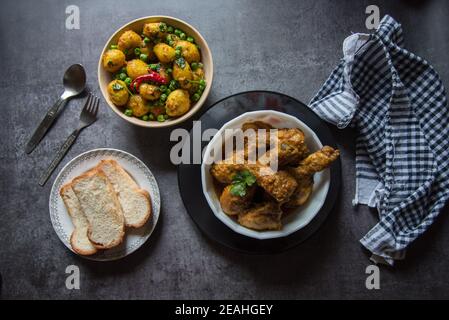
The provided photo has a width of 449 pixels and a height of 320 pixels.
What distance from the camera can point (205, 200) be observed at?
2100mm

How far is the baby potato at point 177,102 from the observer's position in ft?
6.47

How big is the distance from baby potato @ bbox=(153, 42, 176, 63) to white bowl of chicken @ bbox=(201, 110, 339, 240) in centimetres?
40

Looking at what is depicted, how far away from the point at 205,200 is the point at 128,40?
81 centimetres

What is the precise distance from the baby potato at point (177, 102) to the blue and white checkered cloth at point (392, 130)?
646 millimetres

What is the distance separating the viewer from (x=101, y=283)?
7.30 feet

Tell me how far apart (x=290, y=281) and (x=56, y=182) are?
4.10 feet

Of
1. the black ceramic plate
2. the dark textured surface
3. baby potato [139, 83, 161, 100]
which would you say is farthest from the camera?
the dark textured surface

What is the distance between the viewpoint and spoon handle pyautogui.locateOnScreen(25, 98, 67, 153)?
228 centimetres

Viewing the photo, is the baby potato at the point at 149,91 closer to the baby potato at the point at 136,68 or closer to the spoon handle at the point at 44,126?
the baby potato at the point at 136,68

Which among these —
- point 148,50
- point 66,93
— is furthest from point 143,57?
point 66,93

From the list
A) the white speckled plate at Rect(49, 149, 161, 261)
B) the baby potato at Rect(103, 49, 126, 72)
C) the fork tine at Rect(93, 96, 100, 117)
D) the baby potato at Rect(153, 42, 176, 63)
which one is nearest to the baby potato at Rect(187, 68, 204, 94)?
the baby potato at Rect(153, 42, 176, 63)

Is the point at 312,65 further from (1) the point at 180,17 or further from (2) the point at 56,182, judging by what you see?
(2) the point at 56,182

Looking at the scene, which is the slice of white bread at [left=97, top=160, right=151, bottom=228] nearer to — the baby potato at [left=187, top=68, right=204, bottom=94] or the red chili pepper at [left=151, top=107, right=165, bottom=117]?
the red chili pepper at [left=151, top=107, right=165, bottom=117]
